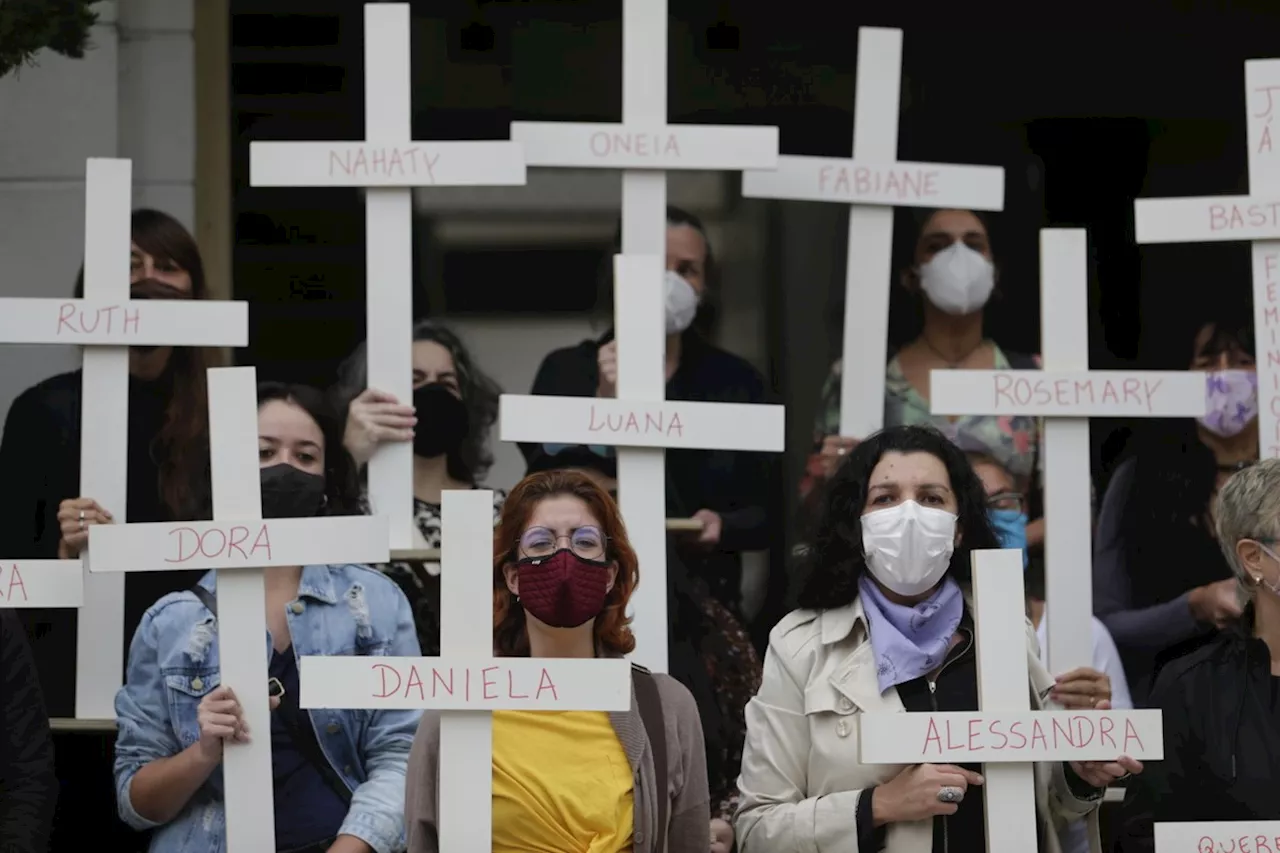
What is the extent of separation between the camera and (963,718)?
375 cm

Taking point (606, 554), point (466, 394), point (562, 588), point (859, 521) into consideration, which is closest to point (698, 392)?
point (466, 394)

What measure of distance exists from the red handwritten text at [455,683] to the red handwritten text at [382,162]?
150 centimetres

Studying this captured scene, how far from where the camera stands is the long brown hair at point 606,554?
3.96m

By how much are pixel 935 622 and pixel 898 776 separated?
0.99 feet

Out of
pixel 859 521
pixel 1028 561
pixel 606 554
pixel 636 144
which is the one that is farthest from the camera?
pixel 1028 561

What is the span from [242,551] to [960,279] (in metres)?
2.11

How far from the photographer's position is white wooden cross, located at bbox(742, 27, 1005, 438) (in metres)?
5.27

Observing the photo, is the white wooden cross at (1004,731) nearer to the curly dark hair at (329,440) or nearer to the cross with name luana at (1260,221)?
the cross with name luana at (1260,221)

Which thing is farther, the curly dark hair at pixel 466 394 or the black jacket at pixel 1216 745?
the curly dark hair at pixel 466 394

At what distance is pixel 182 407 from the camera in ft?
15.8

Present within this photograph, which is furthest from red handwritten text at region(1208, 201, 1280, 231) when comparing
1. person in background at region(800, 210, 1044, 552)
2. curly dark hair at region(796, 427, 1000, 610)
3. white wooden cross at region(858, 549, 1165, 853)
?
white wooden cross at region(858, 549, 1165, 853)

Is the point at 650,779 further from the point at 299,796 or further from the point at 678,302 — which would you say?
the point at 678,302

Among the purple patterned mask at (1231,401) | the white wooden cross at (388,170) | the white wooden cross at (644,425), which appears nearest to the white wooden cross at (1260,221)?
the purple patterned mask at (1231,401)

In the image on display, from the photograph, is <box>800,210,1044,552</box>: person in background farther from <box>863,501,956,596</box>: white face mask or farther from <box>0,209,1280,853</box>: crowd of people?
<box>863,501,956,596</box>: white face mask
